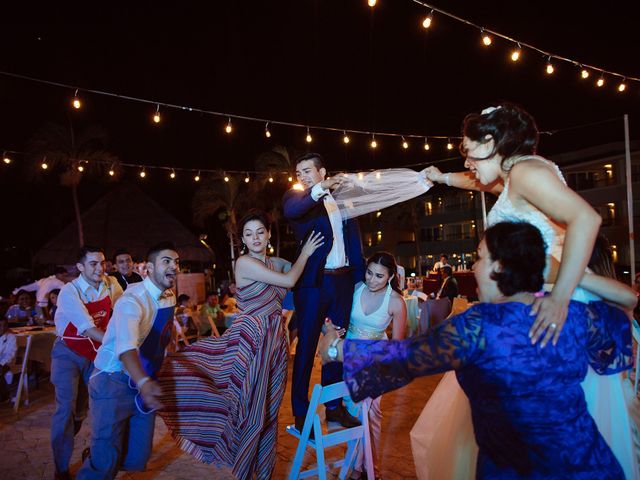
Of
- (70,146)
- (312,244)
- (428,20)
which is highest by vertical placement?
(70,146)

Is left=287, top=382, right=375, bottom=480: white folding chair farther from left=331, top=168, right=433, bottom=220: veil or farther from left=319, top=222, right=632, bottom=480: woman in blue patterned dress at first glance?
left=331, top=168, right=433, bottom=220: veil

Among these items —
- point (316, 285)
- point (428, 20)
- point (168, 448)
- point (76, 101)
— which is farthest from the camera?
point (76, 101)

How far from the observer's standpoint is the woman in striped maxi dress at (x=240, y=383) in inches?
121

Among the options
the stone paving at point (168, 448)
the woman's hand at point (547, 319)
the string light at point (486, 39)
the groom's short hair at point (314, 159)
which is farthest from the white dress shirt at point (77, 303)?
the string light at point (486, 39)

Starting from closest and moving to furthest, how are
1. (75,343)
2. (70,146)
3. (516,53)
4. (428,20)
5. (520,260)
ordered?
(520,260) < (75,343) < (428,20) < (516,53) < (70,146)

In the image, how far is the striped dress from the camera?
10.1ft

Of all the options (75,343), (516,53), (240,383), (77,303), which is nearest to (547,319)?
(240,383)

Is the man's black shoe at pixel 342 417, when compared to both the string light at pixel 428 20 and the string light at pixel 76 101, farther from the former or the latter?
the string light at pixel 76 101

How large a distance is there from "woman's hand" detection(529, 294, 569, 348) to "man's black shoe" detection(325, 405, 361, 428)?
7.16 feet

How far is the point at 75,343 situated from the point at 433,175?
3424 mm

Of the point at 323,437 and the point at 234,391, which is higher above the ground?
the point at 234,391

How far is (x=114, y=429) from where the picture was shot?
3.03 meters

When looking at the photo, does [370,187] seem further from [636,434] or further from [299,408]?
[636,434]

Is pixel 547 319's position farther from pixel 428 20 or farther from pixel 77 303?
pixel 428 20
